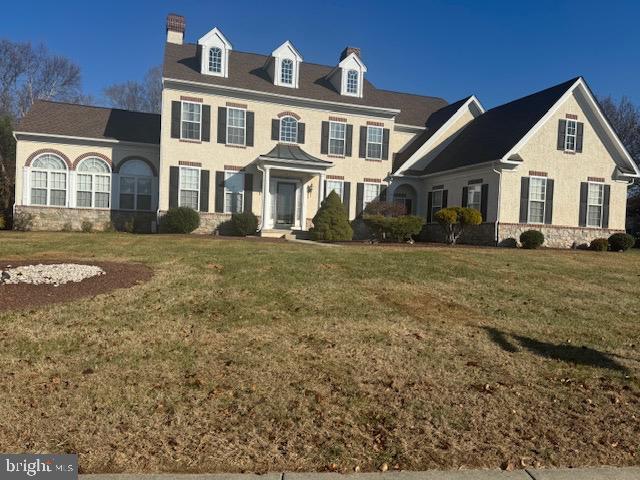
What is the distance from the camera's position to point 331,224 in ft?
64.1

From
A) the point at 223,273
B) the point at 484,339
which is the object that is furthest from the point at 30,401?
the point at 223,273

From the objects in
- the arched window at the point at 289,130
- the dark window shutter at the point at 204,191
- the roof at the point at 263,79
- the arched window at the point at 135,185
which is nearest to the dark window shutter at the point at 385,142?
the roof at the point at 263,79

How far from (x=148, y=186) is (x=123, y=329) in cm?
1945

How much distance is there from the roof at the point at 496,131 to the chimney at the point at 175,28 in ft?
45.6

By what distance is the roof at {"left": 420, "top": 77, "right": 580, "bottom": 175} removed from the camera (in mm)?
21078

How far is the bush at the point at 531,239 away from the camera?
20.0 meters

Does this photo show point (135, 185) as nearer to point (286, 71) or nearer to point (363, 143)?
point (286, 71)

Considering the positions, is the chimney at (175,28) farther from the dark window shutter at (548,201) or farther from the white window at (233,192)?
the dark window shutter at (548,201)

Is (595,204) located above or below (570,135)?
below

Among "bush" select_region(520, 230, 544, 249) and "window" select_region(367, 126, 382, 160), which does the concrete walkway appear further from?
"window" select_region(367, 126, 382, 160)

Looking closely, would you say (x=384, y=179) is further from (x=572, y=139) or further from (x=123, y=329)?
(x=123, y=329)

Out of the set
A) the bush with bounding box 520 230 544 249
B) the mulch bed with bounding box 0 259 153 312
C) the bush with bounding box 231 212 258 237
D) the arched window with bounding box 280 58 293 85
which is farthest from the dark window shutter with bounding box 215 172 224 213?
the mulch bed with bounding box 0 259 153 312

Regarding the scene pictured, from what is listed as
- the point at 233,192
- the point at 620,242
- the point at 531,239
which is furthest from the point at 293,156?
the point at 620,242

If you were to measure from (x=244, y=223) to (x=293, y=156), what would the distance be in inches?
145
